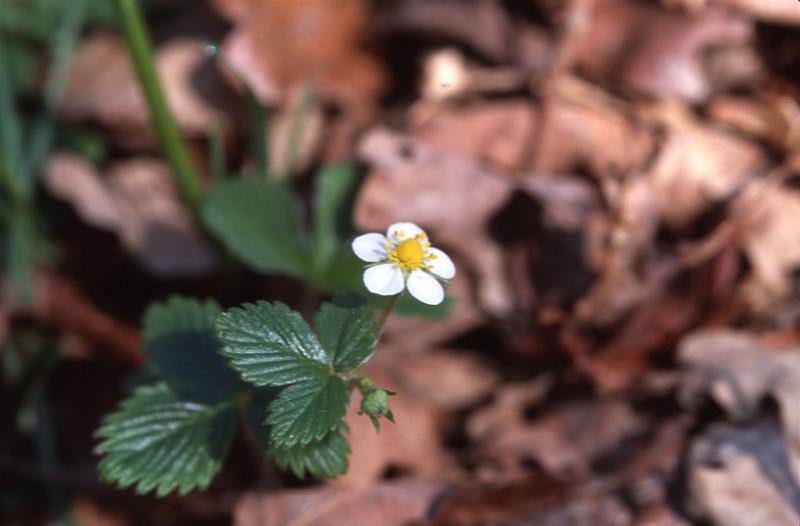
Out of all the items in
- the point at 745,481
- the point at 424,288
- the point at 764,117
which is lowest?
the point at 745,481

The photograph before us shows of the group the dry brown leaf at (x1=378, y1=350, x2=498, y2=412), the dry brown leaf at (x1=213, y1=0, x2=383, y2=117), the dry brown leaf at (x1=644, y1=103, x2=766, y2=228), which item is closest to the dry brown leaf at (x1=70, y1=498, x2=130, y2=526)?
the dry brown leaf at (x1=378, y1=350, x2=498, y2=412)

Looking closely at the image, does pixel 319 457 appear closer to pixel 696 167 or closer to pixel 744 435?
pixel 744 435

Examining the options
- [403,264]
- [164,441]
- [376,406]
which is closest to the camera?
[376,406]

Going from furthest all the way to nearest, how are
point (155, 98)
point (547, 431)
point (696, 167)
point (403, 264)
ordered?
point (696, 167) < point (547, 431) < point (155, 98) < point (403, 264)

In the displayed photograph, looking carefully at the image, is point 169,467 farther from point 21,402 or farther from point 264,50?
point 264,50

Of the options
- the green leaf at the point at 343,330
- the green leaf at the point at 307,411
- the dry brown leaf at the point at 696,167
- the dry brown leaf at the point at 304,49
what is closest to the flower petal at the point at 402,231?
the green leaf at the point at 343,330

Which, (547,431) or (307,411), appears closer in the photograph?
(307,411)

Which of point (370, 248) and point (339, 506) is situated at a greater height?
point (370, 248)

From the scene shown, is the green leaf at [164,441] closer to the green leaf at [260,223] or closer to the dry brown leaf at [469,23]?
the green leaf at [260,223]

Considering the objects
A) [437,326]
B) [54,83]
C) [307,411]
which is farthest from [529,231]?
[54,83]
